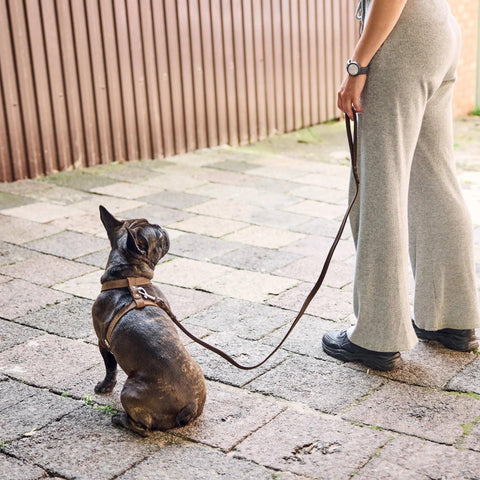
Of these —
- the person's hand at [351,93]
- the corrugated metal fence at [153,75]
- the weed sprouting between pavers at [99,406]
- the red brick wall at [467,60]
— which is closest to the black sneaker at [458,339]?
the person's hand at [351,93]

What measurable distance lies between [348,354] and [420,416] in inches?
19.9

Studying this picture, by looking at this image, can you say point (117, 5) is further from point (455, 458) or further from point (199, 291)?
point (455, 458)

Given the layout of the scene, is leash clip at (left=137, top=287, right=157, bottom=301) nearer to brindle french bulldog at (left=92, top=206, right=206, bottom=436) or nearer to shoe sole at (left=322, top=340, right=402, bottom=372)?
brindle french bulldog at (left=92, top=206, right=206, bottom=436)

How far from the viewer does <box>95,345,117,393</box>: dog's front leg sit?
9.32ft

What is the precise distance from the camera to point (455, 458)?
246 centimetres

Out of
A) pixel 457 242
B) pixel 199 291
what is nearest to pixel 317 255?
pixel 199 291

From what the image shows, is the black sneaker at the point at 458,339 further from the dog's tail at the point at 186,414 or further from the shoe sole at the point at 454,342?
the dog's tail at the point at 186,414

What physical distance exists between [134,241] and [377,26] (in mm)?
1160

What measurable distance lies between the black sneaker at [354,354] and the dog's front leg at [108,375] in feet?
2.99

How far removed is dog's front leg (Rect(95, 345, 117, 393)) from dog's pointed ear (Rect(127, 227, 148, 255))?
402 mm

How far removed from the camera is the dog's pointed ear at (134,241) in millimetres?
2668

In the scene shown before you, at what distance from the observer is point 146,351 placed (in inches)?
100

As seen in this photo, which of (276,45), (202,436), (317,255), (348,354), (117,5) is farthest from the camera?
(276,45)

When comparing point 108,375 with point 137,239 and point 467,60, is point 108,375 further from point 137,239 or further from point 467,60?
point 467,60
